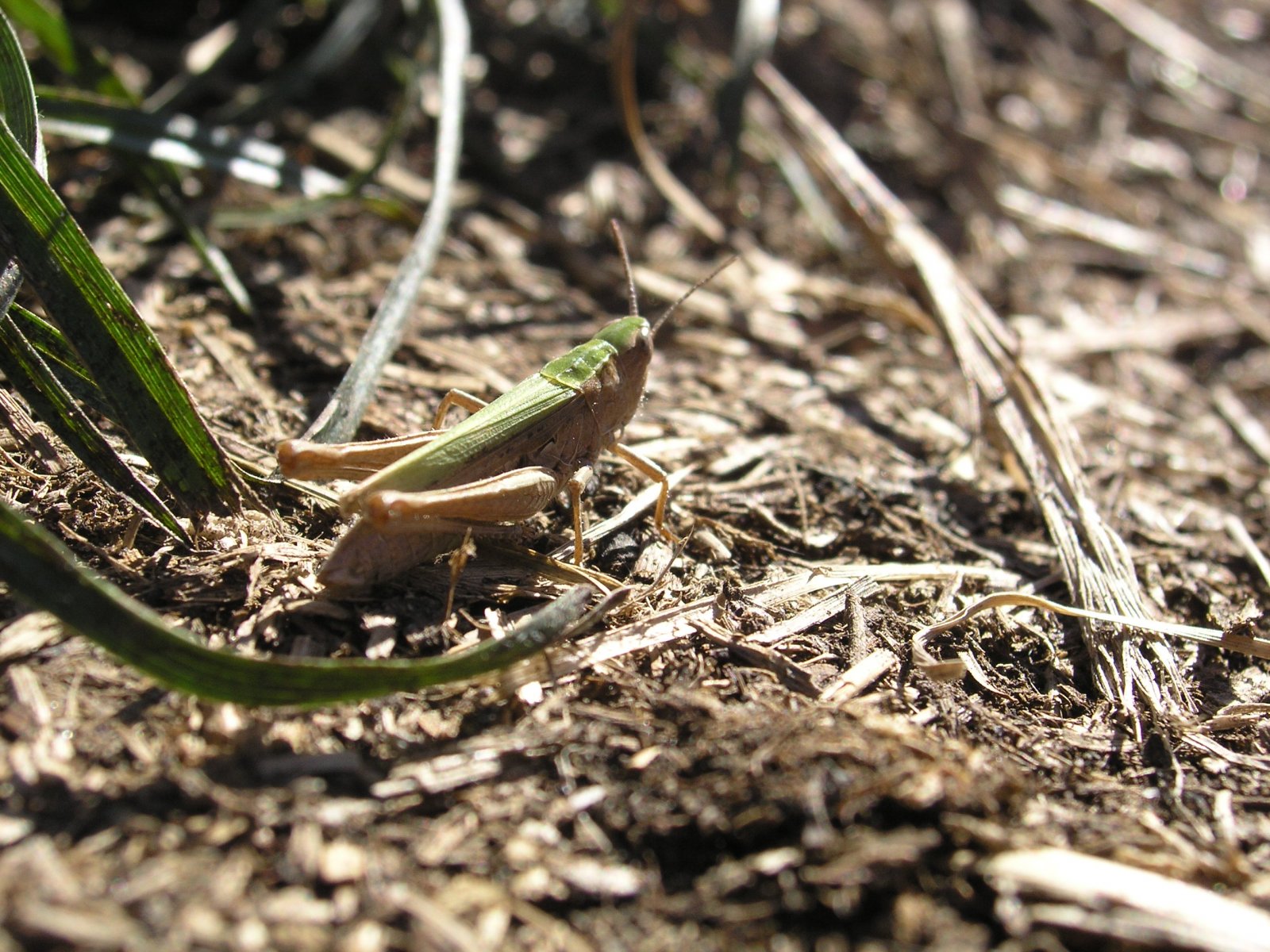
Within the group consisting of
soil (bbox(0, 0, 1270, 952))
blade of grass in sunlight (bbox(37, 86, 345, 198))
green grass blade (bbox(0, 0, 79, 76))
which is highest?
green grass blade (bbox(0, 0, 79, 76))

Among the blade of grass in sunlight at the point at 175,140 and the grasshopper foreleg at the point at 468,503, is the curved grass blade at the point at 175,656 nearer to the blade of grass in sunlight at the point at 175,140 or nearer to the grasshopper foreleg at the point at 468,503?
the grasshopper foreleg at the point at 468,503

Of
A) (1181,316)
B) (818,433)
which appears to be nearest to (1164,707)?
(818,433)

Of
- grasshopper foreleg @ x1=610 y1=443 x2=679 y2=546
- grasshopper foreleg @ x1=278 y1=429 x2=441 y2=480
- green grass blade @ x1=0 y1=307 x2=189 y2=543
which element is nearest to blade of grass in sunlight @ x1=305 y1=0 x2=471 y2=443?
grasshopper foreleg @ x1=278 y1=429 x2=441 y2=480

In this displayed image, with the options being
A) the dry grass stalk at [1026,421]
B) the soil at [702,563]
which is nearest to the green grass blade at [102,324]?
the soil at [702,563]

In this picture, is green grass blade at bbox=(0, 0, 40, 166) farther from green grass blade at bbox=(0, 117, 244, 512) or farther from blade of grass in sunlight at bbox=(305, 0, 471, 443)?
blade of grass in sunlight at bbox=(305, 0, 471, 443)

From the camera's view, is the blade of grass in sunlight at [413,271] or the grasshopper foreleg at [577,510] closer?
the grasshopper foreleg at [577,510]

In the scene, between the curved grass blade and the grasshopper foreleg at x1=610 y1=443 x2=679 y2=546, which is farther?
the grasshopper foreleg at x1=610 y1=443 x2=679 y2=546

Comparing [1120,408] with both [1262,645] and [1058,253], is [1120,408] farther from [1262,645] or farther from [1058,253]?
[1262,645]
